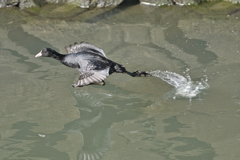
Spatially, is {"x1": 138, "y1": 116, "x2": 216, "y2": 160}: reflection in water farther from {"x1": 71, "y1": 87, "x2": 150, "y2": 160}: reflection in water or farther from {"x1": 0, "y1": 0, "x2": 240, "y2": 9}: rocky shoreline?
{"x1": 0, "y1": 0, "x2": 240, "y2": 9}: rocky shoreline

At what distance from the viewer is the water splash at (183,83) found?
16.4ft

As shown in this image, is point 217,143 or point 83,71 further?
point 83,71

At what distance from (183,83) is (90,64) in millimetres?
1545

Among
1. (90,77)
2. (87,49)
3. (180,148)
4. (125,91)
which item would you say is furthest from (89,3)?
(180,148)

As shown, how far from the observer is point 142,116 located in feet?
14.5

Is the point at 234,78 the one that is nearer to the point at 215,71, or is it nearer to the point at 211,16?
the point at 215,71

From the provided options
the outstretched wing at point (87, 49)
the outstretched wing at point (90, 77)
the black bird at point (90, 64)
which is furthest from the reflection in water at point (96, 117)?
the outstretched wing at point (87, 49)

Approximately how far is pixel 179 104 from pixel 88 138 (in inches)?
56.1

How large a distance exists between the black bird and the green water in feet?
1.31

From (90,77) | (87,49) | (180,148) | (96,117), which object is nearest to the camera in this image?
(180,148)

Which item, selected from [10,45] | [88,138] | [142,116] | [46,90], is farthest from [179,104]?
[10,45]

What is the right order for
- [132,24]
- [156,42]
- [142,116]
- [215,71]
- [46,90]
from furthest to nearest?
[132,24]
[156,42]
[215,71]
[46,90]
[142,116]

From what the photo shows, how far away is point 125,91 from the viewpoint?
5141 millimetres

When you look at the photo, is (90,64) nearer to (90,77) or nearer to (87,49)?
(90,77)
